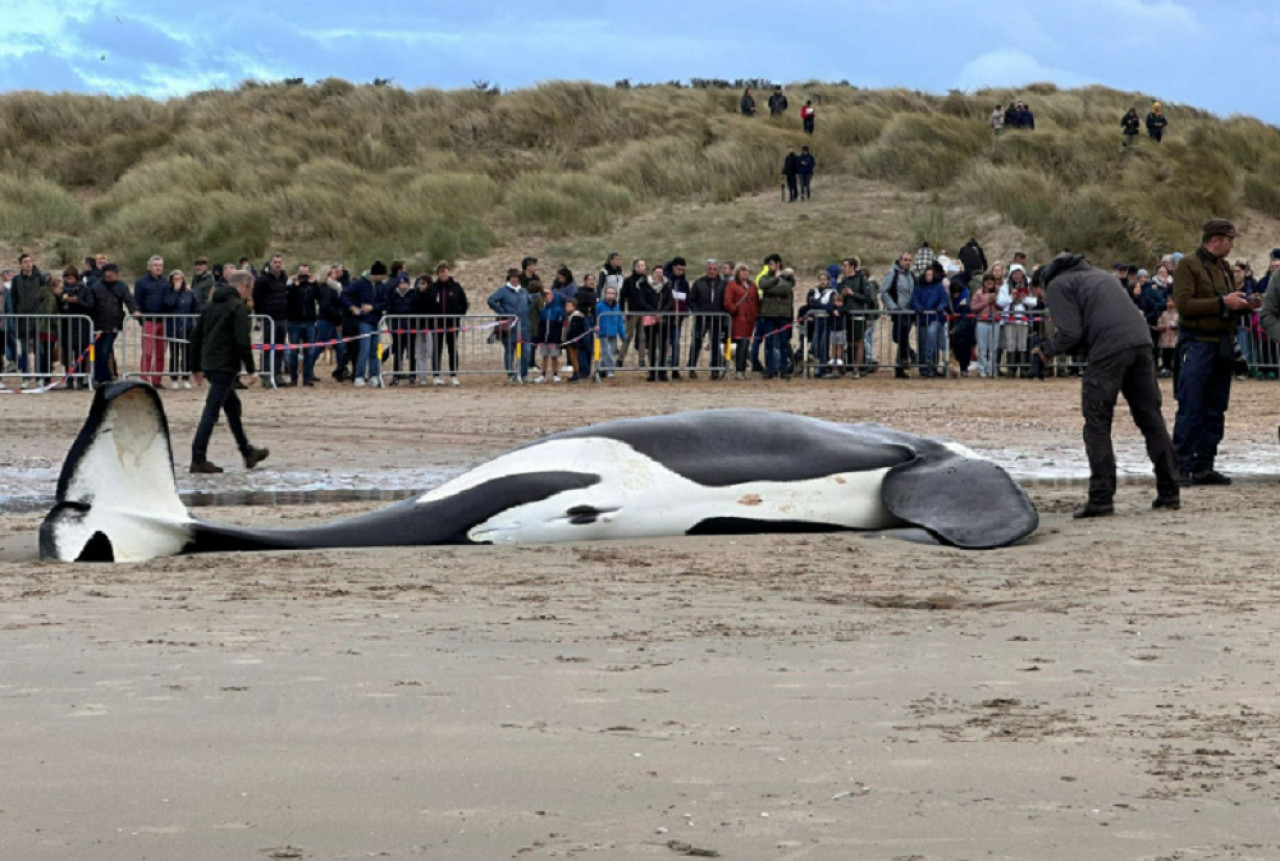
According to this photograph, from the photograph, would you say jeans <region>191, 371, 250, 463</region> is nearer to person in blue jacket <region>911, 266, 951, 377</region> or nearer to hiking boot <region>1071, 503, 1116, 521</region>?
hiking boot <region>1071, 503, 1116, 521</region>

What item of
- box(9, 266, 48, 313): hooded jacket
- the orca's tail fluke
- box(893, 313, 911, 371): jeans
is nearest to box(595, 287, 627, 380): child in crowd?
box(893, 313, 911, 371): jeans

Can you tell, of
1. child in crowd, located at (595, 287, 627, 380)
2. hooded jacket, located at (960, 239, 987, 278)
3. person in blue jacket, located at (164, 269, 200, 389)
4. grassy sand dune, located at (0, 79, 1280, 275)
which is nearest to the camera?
person in blue jacket, located at (164, 269, 200, 389)

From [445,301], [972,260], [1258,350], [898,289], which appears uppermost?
[972,260]

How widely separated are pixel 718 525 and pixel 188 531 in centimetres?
304

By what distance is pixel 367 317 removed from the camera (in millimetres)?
27094

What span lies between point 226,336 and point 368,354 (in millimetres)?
10885

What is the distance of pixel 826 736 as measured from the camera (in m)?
5.79

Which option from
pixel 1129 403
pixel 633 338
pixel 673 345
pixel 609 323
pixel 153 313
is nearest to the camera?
pixel 1129 403

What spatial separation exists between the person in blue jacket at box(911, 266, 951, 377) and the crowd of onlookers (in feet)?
0.07

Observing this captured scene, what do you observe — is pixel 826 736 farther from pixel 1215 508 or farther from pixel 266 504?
pixel 266 504

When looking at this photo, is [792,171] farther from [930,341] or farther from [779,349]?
[779,349]

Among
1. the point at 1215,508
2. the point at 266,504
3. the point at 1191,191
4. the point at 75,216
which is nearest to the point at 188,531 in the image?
the point at 266,504

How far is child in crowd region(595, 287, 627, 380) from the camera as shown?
2744 cm

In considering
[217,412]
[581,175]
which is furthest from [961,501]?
[581,175]
